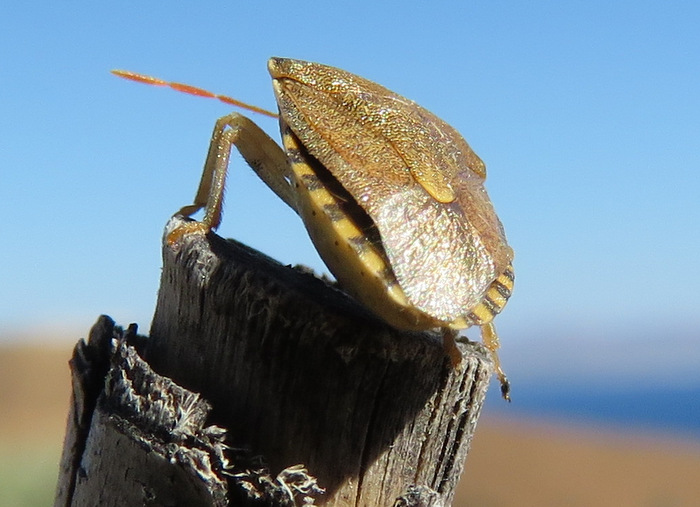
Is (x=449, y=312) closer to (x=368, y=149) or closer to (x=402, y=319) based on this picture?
(x=402, y=319)

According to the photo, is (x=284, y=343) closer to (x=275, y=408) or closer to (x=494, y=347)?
(x=275, y=408)

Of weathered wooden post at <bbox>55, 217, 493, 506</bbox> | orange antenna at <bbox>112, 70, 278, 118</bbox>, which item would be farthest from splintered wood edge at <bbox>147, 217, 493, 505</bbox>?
orange antenna at <bbox>112, 70, 278, 118</bbox>

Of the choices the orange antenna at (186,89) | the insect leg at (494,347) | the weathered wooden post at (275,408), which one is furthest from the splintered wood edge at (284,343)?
the orange antenna at (186,89)

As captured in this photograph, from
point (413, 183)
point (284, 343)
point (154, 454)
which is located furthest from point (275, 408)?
point (413, 183)

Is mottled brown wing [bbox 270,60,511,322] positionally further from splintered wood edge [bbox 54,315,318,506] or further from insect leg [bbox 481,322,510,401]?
splintered wood edge [bbox 54,315,318,506]

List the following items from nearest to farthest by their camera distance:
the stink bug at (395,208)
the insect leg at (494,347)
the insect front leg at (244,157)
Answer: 1. the stink bug at (395,208)
2. the insect leg at (494,347)
3. the insect front leg at (244,157)

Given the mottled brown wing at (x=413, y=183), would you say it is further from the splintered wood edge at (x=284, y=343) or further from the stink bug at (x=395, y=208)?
the splintered wood edge at (x=284, y=343)

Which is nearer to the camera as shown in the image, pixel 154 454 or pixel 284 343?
pixel 154 454
